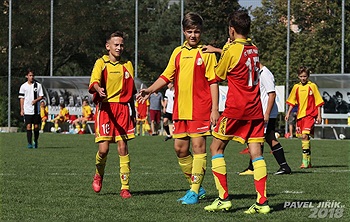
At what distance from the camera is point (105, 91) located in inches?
410

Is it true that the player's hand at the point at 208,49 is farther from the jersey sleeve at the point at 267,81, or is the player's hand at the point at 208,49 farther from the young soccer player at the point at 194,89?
the jersey sleeve at the point at 267,81

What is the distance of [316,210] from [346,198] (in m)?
1.38

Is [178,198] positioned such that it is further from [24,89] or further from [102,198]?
[24,89]

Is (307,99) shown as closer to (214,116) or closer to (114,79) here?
(114,79)

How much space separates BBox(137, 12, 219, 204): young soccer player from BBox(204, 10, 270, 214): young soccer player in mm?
792

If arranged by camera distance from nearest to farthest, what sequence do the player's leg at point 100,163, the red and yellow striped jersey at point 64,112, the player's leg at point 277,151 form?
the player's leg at point 100,163 → the player's leg at point 277,151 → the red and yellow striped jersey at point 64,112

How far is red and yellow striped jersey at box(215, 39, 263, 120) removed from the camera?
8398 mm

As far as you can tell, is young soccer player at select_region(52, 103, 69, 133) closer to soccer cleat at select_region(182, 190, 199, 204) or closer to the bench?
the bench

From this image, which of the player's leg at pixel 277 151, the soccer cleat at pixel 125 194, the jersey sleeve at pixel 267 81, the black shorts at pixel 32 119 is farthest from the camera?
the black shorts at pixel 32 119

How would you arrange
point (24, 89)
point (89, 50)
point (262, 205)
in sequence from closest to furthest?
1. point (262, 205)
2. point (24, 89)
3. point (89, 50)

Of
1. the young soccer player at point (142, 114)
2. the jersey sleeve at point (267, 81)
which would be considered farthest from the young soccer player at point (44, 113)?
the jersey sleeve at point (267, 81)

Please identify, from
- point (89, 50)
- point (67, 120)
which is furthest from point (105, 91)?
point (89, 50)

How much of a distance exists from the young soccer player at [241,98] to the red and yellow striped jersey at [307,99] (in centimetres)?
789

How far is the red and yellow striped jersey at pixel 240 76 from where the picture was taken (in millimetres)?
8398
